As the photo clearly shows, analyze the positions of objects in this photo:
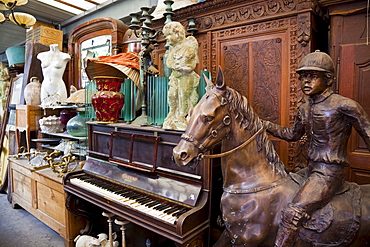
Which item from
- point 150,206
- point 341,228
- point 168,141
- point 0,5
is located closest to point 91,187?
point 150,206

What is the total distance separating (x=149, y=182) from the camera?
2.14m

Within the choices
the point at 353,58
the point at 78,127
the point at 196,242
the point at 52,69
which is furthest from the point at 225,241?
the point at 52,69

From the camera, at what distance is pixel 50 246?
301 centimetres

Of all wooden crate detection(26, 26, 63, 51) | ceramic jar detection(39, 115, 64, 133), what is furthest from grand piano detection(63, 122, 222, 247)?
wooden crate detection(26, 26, 63, 51)

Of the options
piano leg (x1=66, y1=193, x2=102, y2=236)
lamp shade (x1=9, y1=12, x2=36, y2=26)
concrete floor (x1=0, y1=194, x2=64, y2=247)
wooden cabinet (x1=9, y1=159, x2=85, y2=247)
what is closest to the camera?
piano leg (x1=66, y1=193, x2=102, y2=236)

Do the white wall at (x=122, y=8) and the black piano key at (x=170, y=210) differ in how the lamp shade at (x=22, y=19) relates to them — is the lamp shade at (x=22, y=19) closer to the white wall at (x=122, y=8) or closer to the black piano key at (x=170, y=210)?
the white wall at (x=122, y=8)

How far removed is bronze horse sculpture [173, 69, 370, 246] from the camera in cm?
131

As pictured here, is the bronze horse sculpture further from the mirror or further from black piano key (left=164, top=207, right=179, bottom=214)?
the mirror

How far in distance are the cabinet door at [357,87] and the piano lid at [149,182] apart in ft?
4.10

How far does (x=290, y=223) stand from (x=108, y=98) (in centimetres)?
205

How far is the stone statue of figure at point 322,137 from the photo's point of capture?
1.28m

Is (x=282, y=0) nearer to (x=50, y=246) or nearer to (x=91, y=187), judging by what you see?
(x=91, y=187)

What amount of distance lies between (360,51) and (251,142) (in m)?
1.21

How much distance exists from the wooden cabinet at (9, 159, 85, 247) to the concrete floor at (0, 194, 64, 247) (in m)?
0.19
